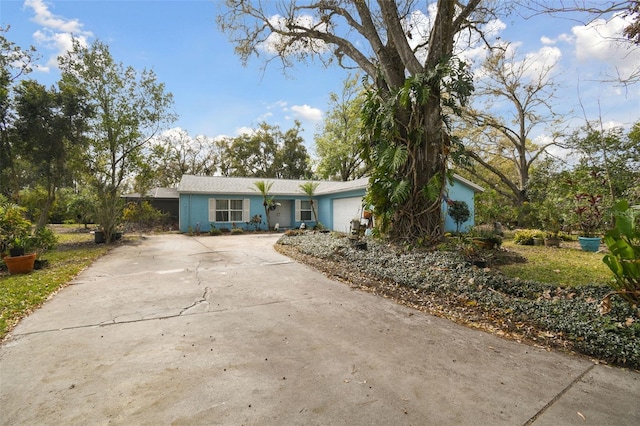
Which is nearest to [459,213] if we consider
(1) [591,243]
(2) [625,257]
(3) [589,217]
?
(3) [589,217]

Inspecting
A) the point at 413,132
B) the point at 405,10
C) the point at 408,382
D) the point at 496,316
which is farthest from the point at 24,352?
the point at 405,10

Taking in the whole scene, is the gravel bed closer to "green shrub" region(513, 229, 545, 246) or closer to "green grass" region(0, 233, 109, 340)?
"green grass" region(0, 233, 109, 340)

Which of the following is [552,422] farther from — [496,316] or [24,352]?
[24,352]

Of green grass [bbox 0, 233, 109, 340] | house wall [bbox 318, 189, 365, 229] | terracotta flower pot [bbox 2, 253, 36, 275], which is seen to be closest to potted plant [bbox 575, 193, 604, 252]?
house wall [bbox 318, 189, 365, 229]

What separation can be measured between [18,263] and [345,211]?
11.7 m

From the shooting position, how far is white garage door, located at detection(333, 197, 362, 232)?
13.9m

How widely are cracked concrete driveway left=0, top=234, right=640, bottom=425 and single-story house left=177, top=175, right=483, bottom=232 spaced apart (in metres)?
10.3

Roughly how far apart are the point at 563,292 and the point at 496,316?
1.06 meters

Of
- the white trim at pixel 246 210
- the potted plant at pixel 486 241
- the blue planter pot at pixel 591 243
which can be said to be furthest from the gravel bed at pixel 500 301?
the white trim at pixel 246 210

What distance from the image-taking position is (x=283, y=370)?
2600 mm

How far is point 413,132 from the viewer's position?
755 cm

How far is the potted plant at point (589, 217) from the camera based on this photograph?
893 centimetres

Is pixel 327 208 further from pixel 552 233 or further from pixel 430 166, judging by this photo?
pixel 552 233

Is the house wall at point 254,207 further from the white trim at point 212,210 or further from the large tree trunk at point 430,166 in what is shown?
the large tree trunk at point 430,166
